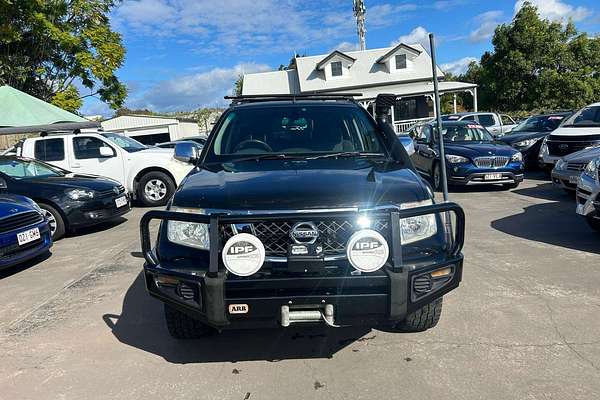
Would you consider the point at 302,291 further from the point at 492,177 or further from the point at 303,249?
the point at 492,177

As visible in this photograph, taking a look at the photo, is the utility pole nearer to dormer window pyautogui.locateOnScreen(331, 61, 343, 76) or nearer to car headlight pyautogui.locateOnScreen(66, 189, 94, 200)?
dormer window pyautogui.locateOnScreen(331, 61, 343, 76)

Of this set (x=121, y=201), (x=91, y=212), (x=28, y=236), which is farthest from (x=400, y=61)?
(x=28, y=236)

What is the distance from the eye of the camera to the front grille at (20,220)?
5602mm

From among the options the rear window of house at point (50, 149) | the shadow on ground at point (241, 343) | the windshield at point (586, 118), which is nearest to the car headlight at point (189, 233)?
the shadow on ground at point (241, 343)

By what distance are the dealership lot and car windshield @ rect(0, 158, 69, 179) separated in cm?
331

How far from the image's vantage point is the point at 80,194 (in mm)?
7809

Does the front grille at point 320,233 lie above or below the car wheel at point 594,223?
above

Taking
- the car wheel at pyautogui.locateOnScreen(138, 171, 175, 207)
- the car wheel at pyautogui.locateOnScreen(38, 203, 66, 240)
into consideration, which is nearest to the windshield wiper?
the car wheel at pyautogui.locateOnScreen(38, 203, 66, 240)

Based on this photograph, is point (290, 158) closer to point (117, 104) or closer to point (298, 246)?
point (298, 246)

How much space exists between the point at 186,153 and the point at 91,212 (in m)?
4.03

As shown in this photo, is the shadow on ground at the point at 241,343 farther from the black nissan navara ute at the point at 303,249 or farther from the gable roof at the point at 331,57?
the gable roof at the point at 331,57

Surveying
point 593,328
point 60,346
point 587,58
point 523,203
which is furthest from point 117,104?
point 587,58

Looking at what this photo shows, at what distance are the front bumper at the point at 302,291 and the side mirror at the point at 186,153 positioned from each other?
5.83 feet

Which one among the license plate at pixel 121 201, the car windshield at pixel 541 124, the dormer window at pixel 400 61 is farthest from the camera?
the dormer window at pixel 400 61
